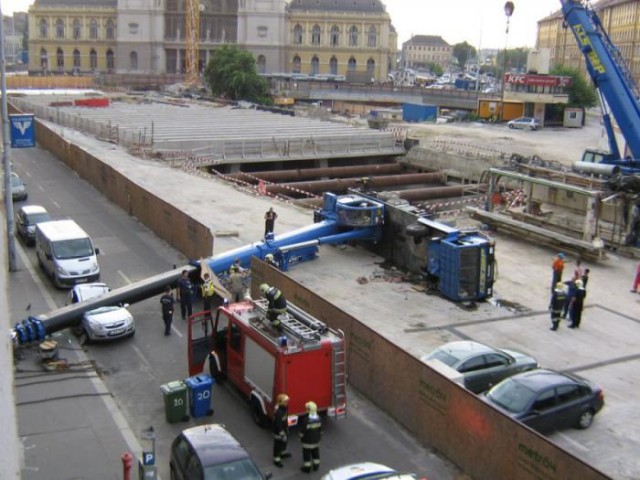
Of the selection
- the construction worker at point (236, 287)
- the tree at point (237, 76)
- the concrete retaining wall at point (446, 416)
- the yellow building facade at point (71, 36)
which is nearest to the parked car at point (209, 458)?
the concrete retaining wall at point (446, 416)

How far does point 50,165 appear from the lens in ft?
158

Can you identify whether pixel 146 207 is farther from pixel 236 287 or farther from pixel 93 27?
pixel 93 27

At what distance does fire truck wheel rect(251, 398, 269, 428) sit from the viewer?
14.2 metres

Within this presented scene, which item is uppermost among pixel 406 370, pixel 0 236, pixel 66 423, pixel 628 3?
pixel 628 3

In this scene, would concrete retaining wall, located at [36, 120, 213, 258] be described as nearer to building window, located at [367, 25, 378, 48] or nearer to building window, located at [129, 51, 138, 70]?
building window, located at [367, 25, 378, 48]

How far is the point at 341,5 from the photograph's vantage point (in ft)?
465

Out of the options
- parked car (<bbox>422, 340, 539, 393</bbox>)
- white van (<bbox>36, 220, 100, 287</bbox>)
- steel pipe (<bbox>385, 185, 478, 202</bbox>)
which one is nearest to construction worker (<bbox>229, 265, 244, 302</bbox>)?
white van (<bbox>36, 220, 100, 287</bbox>)

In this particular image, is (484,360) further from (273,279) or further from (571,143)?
(571,143)

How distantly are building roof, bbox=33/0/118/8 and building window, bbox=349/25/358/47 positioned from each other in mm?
42927

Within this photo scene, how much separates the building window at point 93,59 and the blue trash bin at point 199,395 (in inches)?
5633

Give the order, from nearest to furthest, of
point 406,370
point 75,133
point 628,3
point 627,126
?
point 406,370, point 627,126, point 75,133, point 628,3

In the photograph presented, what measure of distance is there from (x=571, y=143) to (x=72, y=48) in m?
110

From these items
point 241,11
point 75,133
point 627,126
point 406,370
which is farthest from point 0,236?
point 241,11

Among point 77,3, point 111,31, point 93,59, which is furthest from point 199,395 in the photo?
point 77,3
